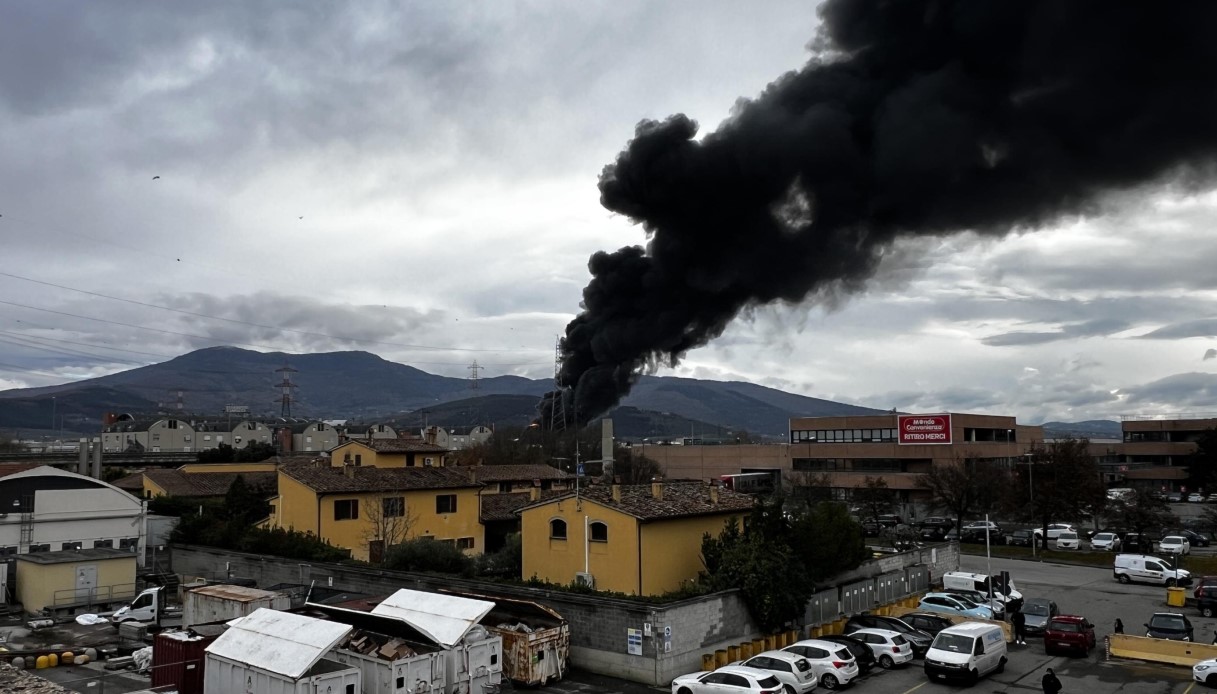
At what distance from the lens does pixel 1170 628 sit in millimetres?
27703

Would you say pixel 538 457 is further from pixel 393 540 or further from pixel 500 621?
pixel 500 621

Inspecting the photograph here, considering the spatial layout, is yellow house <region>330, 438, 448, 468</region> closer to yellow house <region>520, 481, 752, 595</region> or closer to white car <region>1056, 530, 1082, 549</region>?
yellow house <region>520, 481, 752, 595</region>

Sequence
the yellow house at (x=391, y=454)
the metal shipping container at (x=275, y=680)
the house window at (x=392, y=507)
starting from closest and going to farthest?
the metal shipping container at (x=275, y=680)
the house window at (x=392, y=507)
the yellow house at (x=391, y=454)

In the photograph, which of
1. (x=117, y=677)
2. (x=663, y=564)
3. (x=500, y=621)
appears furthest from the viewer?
(x=663, y=564)

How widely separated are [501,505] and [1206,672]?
33097 millimetres

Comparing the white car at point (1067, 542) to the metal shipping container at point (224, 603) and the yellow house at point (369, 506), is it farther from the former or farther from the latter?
the metal shipping container at point (224, 603)

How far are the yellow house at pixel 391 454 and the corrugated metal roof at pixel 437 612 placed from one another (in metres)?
27.5

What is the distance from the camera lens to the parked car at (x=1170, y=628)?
27.5m

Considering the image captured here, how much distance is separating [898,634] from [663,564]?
7824 millimetres

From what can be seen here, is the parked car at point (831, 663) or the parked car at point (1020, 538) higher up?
the parked car at point (831, 663)

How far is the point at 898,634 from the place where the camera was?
1017 inches

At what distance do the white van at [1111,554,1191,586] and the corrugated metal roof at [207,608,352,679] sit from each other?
40237 mm

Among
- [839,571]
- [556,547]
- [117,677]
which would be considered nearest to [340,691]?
[117,677]

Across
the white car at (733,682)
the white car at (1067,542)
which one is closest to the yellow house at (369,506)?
the white car at (733,682)
